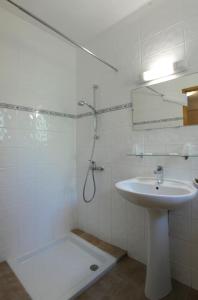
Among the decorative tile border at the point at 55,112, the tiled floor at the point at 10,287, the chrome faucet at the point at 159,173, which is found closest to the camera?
the tiled floor at the point at 10,287

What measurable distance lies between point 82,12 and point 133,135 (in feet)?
4.51

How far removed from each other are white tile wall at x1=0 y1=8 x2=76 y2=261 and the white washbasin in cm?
102

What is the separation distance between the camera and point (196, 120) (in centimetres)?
142

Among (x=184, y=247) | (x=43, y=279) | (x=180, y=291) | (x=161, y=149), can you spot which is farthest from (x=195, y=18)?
(x=43, y=279)

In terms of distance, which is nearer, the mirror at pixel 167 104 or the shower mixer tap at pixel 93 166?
the mirror at pixel 167 104

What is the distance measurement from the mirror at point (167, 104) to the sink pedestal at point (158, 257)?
0.78 meters

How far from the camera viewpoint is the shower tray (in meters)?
1.41

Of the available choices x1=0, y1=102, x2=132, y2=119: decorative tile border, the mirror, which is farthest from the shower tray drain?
x1=0, y1=102, x2=132, y2=119: decorative tile border

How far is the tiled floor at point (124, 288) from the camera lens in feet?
4.47

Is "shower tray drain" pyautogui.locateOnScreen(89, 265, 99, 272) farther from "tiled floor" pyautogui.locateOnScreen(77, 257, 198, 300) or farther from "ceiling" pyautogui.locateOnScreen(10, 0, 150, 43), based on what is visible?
"ceiling" pyautogui.locateOnScreen(10, 0, 150, 43)

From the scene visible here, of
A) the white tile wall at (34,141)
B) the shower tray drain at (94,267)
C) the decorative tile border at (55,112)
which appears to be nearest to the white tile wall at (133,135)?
the decorative tile border at (55,112)

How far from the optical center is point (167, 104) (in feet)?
5.25

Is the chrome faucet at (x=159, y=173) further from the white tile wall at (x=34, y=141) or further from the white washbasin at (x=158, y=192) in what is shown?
the white tile wall at (x=34, y=141)

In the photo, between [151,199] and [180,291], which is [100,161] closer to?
[151,199]
